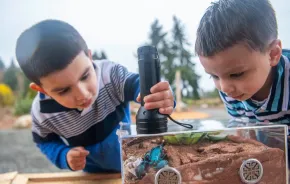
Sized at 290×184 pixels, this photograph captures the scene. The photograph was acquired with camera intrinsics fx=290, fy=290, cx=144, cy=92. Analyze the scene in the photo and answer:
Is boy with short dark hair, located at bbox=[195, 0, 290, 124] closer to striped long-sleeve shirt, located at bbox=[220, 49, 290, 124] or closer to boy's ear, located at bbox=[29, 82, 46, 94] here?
striped long-sleeve shirt, located at bbox=[220, 49, 290, 124]

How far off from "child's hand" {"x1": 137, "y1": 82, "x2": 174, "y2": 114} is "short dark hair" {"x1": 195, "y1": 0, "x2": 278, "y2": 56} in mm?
82

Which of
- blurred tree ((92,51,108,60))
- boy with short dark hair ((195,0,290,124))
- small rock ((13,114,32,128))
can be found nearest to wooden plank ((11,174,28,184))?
small rock ((13,114,32,128))

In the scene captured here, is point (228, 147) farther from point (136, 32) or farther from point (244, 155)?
point (136, 32)

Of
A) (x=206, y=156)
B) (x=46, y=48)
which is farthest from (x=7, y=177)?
(x=206, y=156)

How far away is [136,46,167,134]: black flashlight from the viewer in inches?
12.1

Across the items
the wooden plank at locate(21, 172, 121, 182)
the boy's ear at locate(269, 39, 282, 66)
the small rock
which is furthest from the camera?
the small rock

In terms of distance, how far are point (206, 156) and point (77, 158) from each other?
27cm

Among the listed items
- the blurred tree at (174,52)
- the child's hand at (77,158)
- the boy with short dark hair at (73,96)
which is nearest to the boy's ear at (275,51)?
the blurred tree at (174,52)

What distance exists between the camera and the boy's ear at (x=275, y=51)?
0.39 m

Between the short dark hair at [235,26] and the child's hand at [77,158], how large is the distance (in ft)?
0.83

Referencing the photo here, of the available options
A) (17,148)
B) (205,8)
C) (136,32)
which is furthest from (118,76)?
(17,148)

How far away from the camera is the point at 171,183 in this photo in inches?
11.0

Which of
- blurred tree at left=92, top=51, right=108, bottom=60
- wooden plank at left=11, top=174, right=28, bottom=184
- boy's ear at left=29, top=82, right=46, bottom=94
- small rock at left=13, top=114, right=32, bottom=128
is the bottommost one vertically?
wooden plank at left=11, top=174, right=28, bottom=184

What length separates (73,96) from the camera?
44 centimetres
